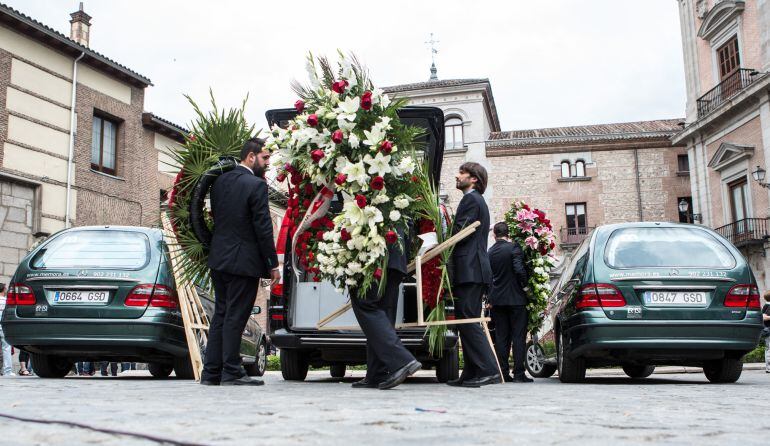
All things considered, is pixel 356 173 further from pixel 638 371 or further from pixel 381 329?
pixel 638 371

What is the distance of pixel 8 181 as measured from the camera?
18359mm

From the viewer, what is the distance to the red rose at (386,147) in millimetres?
6409

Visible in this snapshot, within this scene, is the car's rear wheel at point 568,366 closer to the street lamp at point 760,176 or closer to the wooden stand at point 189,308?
the wooden stand at point 189,308

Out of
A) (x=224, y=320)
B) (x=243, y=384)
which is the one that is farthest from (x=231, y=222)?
(x=243, y=384)

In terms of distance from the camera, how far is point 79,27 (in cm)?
2473

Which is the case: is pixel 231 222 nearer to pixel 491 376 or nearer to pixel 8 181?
pixel 491 376

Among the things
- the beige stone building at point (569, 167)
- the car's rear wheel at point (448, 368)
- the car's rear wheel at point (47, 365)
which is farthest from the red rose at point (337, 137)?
the beige stone building at point (569, 167)

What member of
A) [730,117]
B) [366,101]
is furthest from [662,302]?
[730,117]

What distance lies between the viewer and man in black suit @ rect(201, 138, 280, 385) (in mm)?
6773

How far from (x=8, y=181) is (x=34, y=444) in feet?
56.4

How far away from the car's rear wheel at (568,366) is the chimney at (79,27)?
20806 millimetres

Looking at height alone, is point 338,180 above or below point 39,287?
above

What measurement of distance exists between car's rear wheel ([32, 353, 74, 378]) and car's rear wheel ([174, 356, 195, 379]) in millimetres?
1578

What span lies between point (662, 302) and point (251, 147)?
437cm
